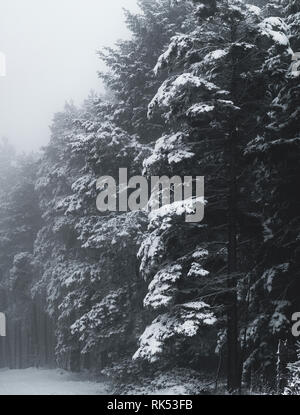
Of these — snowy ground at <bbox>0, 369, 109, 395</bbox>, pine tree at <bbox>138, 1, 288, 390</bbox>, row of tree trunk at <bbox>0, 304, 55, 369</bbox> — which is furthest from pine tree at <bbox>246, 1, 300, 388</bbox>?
row of tree trunk at <bbox>0, 304, 55, 369</bbox>

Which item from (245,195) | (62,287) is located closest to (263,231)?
(245,195)

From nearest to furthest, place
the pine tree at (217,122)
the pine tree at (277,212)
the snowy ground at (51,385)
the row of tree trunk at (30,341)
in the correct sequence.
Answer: the pine tree at (217,122) → the pine tree at (277,212) → the snowy ground at (51,385) → the row of tree trunk at (30,341)

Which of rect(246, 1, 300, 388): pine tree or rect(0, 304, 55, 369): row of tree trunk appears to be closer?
rect(246, 1, 300, 388): pine tree

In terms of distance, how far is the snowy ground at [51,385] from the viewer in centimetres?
2073

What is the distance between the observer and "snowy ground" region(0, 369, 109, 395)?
2073 cm

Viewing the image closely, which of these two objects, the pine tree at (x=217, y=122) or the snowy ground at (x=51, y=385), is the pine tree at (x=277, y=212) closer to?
the pine tree at (x=217, y=122)

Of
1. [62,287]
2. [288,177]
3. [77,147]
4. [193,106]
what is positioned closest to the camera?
[193,106]

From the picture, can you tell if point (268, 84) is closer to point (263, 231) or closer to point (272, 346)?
point (263, 231)

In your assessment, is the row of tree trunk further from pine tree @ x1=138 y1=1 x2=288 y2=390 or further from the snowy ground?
pine tree @ x1=138 y1=1 x2=288 y2=390

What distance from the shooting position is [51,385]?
75.9ft

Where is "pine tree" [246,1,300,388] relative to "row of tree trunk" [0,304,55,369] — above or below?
above

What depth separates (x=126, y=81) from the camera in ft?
69.3

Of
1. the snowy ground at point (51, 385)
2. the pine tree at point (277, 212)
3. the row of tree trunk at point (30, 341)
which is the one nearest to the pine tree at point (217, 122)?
the pine tree at point (277, 212)
